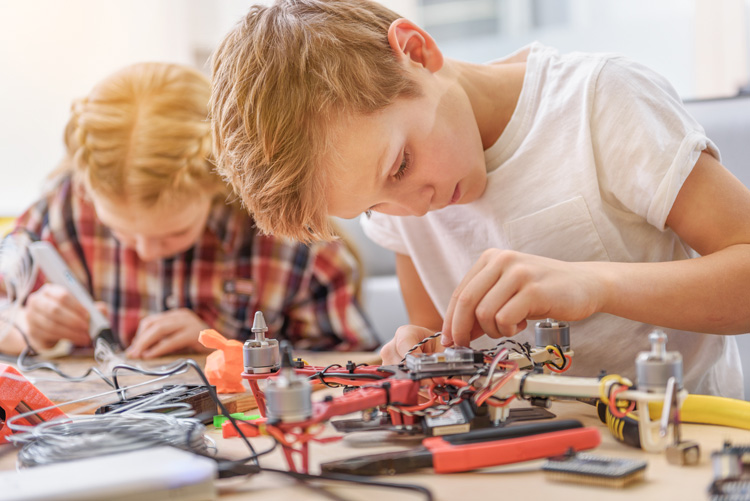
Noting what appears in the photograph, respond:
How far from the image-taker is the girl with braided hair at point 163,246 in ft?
4.25

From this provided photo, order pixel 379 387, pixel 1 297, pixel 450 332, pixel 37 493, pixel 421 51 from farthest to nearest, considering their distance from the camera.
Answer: pixel 1 297, pixel 421 51, pixel 450 332, pixel 379 387, pixel 37 493

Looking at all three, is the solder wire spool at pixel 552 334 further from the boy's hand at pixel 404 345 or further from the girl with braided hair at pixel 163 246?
the girl with braided hair at pixel 163 246

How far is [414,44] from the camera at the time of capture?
2.58 ft

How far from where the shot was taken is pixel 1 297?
4.94 ft

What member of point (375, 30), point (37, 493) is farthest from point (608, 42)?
point (37, 493)

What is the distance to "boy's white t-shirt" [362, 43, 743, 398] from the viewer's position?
792 mm

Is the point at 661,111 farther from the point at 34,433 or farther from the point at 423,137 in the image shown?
the point at 34,433

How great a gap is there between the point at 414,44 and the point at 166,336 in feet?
2.61

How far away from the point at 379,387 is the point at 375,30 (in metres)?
0.41

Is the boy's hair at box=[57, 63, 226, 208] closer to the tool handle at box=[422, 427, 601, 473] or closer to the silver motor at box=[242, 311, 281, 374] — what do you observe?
the silver motor at box=[242, 311, 281, 374]

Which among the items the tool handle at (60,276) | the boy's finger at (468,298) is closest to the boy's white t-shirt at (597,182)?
the boy's finger at (468,298)

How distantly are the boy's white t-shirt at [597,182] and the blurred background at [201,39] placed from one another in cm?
126

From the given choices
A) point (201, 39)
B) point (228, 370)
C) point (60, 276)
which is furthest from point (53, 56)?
point (228, 370)

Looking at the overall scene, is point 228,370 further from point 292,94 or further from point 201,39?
point 201,39
